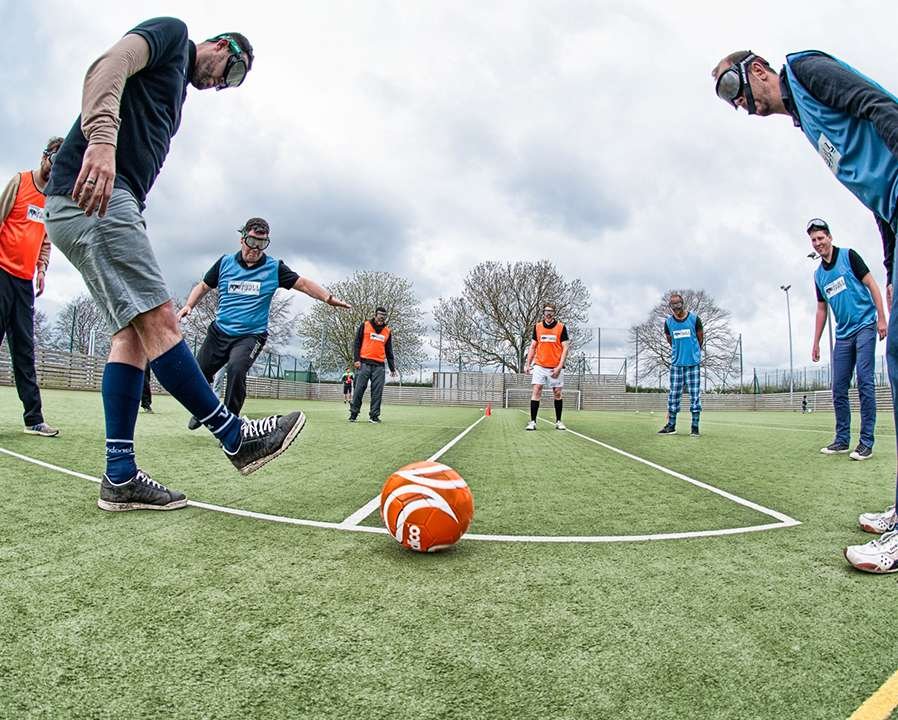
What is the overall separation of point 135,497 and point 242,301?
3742mm

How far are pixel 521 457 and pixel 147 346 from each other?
12.4ft

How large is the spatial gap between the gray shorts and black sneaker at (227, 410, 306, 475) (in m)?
0.76

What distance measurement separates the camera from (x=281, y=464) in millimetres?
4352

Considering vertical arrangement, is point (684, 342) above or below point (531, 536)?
above

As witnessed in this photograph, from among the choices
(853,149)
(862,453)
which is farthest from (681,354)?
(853,149)

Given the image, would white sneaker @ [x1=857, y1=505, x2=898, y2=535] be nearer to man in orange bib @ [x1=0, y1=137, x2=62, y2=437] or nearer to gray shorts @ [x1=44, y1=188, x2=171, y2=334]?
gray shorts @ [x1=44, y1=188, x2=171, y2=334]

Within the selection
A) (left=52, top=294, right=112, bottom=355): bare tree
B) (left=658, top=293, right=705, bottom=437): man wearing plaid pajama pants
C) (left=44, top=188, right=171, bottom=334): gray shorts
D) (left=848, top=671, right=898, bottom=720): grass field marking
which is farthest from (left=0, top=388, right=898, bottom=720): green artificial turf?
(left=52, top=294, right=112, bottom=355): bare tree

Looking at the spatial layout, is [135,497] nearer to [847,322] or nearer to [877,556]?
[877,556]

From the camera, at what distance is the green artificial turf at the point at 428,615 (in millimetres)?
1177

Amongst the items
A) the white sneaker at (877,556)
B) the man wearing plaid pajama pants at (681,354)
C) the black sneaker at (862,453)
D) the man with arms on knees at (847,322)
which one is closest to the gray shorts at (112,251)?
the white sneaker at (877,556)

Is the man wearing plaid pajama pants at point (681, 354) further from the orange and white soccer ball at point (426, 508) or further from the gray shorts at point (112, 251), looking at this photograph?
the gray shorts at point (112, 251)

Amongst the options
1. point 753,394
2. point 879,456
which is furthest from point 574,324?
point 879,456

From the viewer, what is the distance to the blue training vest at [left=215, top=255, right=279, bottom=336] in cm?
613

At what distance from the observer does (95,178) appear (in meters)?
2.32
